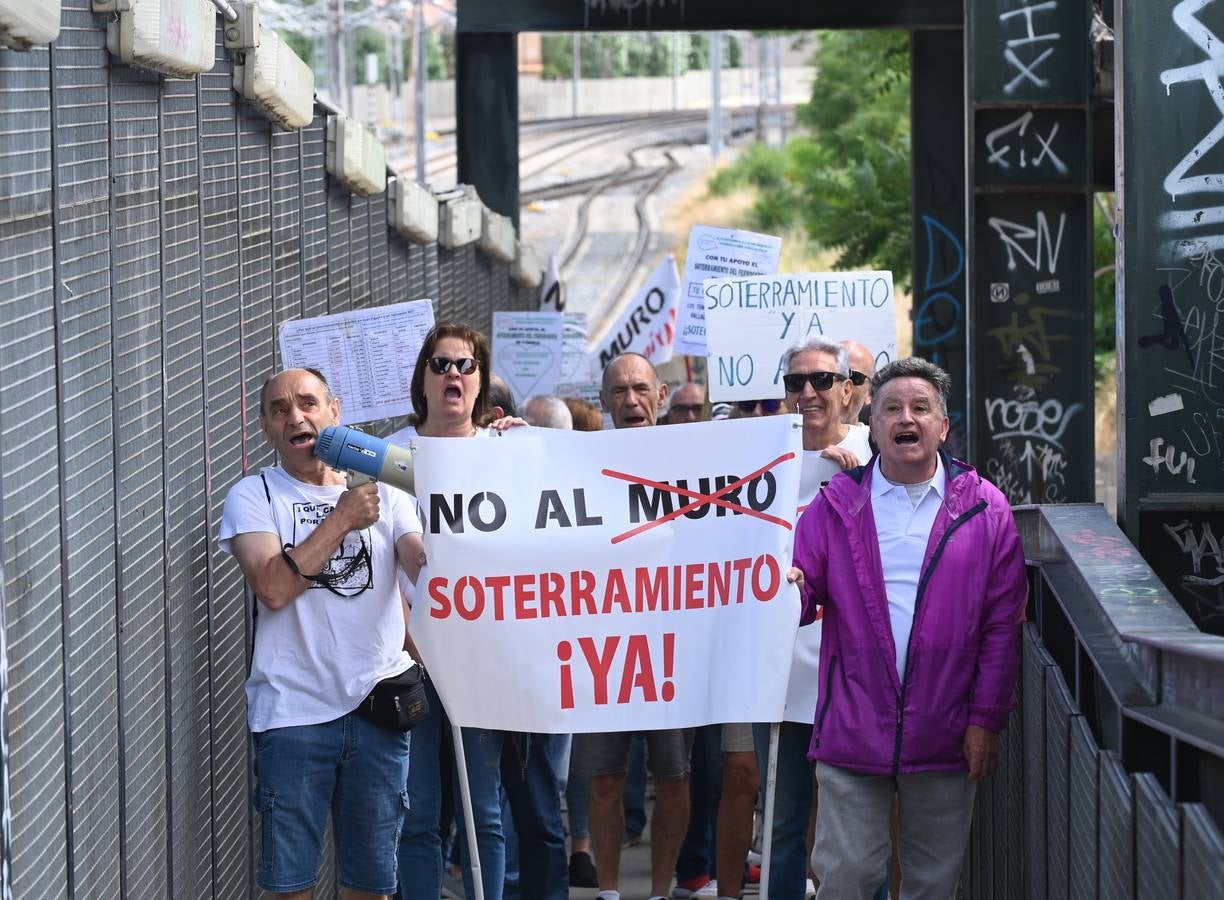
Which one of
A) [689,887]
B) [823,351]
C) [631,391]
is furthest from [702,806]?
[823,351]

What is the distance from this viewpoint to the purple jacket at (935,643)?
223 inches

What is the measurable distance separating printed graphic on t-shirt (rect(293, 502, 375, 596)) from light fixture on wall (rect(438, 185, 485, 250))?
741cm

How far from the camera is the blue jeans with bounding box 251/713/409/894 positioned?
577cm

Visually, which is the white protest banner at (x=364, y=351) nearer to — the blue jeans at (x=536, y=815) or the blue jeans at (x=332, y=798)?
the blue jeans at (x=536, y=815)

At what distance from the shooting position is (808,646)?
6871 mm

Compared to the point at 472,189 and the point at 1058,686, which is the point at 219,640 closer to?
Answer: the point at 1058,686

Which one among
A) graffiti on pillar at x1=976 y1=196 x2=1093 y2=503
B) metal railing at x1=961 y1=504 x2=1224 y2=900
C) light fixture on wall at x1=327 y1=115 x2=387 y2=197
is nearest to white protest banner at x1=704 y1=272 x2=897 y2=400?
graffiti on pillar at x1=976 y1=196 x2=1093 y2=503

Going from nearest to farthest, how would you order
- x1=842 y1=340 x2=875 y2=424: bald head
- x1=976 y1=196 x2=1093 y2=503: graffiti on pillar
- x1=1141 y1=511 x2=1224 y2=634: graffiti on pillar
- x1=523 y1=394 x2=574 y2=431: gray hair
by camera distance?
1. x1=1141 y1=511 x2=1224 y2=634: graffiti on pillar
2. x1=842 y1=340 x2=875 y2=424: bald head
3. x1=523 y1=394 x2=574 y2=431: gray hair
4. x1=976 y1=196 x2=1093 y2=503: graffiti on pillar

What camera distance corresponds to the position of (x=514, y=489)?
576cm

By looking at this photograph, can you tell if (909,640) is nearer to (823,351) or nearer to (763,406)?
(823,351)

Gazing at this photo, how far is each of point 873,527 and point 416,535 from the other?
4.44 ft

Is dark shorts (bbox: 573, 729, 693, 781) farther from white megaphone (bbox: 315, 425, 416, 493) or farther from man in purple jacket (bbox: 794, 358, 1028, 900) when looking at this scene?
white megaphone (bbox: 315, 425, 416, 493)

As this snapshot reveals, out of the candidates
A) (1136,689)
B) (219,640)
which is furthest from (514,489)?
(1136,689)

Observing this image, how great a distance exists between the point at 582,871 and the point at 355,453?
133 inches
